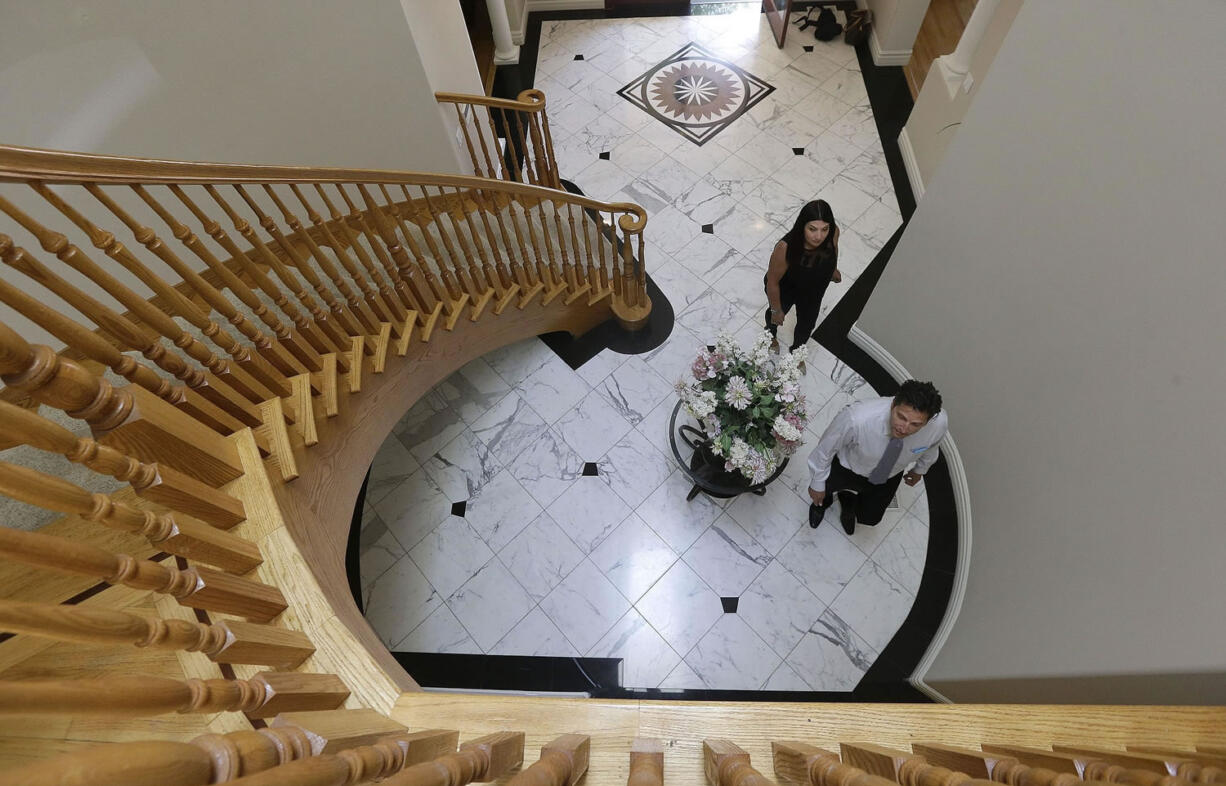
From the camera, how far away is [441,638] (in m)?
3.60

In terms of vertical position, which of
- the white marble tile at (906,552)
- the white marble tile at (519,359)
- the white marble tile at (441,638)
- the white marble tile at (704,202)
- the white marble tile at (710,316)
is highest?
the white marble tile at (704,202)

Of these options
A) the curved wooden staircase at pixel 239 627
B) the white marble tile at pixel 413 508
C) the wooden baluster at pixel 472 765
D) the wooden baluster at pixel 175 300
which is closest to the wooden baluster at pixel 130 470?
the curved wooden staircase at pixel 239 627

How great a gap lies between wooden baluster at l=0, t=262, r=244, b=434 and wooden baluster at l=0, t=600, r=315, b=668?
0.59 meters

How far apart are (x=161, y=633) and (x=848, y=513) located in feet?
11.6

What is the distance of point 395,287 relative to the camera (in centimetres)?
284

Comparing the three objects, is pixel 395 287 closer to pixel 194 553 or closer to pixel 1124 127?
pixel 194 553

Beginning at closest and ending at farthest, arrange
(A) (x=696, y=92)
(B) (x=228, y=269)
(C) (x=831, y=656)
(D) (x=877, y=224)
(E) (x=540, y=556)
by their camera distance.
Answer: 1. (B) (x=228, y=269)
2. (C) (x=831, y=656)
3. (E) (x=540, y=556)
4. (D) (x=877, y=224)
5. (A) (x=696, y=92)

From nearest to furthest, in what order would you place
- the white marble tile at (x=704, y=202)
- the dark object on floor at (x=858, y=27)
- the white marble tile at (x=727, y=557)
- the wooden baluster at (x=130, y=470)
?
1. the wooden baluster at (x=130, y=470)
2. the white marble tile at (x=727, y=557)
3. the white marble tile at (x=704, y=202)
4. the dark object on floor at (x=858, y=27)

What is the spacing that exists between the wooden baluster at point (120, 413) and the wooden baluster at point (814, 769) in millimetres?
1428

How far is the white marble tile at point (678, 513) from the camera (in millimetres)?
3822

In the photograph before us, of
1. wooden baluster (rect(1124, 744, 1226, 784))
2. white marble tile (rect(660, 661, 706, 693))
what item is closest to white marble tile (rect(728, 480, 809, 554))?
white marble tile (rect(660, 661, 706, 693))

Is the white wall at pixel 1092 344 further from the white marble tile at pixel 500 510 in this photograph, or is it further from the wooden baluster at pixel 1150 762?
the white marble tile at pixel 500 510

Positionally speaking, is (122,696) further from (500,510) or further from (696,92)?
(696,92)

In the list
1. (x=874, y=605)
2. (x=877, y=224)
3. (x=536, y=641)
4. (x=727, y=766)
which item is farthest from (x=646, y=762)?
(x=877, y=224)
